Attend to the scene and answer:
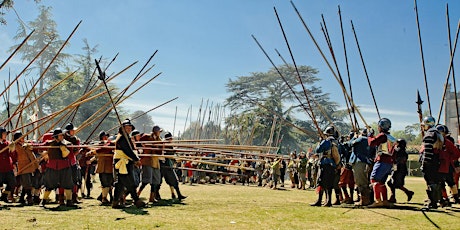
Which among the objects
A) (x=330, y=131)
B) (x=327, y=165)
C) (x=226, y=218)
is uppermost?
Answer: (x=330, y=131)

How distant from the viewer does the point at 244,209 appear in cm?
811

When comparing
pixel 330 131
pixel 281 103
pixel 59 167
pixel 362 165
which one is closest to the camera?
pixel 59 167

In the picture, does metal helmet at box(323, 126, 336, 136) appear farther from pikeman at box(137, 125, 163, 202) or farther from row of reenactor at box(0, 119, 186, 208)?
pikeman at box(137, 125, 163, 202)

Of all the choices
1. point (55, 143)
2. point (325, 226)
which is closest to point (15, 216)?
point (55, 143)

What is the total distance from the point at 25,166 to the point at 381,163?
24.9ft

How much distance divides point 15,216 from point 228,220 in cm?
353

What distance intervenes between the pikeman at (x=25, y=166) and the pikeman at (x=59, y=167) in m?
0.84

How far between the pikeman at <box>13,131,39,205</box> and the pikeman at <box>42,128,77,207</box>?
845 mm

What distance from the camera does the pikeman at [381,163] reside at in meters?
8.34

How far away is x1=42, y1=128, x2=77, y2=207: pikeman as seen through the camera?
8289mm

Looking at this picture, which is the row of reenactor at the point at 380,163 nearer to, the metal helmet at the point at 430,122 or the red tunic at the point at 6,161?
the metal helmet at the point at 430,122

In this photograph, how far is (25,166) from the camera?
909cm

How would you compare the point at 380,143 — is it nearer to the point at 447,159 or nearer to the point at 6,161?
the point at 447,159

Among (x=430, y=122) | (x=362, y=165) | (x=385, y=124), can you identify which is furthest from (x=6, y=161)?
(x=430, y=122)
